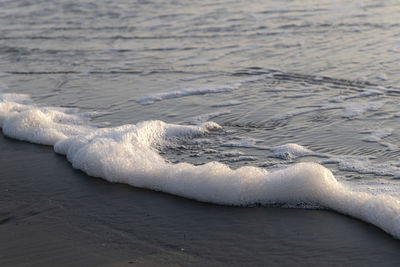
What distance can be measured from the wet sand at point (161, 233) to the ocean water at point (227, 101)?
17 cm

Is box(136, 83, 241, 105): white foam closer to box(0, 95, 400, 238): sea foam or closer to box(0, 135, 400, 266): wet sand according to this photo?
box(0, 95, 400, 238): sea foam

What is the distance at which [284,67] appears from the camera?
7.72 metres

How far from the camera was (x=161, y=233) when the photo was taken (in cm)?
367

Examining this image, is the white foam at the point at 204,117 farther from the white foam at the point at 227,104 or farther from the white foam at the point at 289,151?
the white foam at the point at 289,151

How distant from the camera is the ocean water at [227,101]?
423cm

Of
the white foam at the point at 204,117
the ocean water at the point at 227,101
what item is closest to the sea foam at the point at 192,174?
the ocean water at the point at 227,101

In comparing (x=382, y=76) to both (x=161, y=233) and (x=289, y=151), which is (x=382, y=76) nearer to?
(x=289, y=151)

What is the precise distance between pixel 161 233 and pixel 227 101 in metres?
3.02

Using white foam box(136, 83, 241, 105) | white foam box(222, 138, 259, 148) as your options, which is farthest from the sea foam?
white foam box(136, 83, 241, 105)

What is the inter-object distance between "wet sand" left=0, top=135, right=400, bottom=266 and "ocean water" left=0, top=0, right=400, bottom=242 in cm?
17

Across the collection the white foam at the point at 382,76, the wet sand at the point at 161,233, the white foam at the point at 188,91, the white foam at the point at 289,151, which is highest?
the white foam at the point at 382,76

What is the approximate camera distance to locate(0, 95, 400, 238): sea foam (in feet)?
12.8

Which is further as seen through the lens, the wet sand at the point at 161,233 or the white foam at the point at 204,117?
the white foam at the point at 204,117

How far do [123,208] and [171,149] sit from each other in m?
1.15
